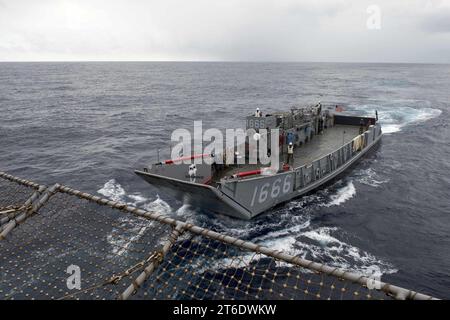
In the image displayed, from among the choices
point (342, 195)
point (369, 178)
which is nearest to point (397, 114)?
point (369, 178)

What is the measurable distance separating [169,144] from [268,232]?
29682mm

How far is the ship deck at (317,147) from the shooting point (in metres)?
30.3

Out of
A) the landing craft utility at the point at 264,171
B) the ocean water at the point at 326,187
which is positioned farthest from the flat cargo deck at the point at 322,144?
the ocean water at the point at 326,187

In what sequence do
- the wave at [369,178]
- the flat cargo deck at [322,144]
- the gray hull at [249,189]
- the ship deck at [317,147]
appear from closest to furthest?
the gray hull at [249,189], the ship deck at [317,147], the flat cargo deck at [322,144], the wave at [369,178]

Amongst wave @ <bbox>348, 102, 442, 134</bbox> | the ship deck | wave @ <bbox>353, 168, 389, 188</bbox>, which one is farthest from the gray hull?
wave @ <bbox>348, 102, 442, 134</bbox>

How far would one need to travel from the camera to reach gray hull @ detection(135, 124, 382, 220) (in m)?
23.2

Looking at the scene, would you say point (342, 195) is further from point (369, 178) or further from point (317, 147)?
point (317, 147)

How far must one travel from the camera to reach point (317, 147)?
1468 inches

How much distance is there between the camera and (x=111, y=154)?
44438 millimetres

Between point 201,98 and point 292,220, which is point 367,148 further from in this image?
point 201,98

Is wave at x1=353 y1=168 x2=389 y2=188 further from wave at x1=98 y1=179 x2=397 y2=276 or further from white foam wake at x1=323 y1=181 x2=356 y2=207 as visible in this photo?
wave at x1=98 y1=179 x2=397 y2=276

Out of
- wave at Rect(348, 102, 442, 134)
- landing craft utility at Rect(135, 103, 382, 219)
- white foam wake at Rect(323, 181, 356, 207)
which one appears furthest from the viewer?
wave at Rect(348, 102, 442, 134)

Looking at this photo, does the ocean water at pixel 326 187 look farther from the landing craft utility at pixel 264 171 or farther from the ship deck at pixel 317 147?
the ship deck at pixel 317 147

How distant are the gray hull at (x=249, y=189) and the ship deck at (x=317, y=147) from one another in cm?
180
